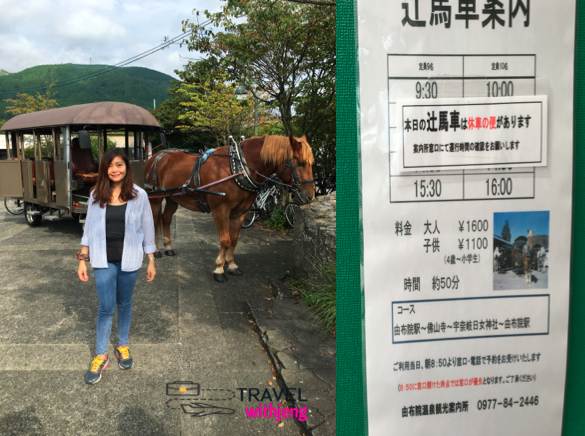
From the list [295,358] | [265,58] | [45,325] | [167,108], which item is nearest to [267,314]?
[295,358]

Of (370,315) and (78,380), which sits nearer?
(370,315)

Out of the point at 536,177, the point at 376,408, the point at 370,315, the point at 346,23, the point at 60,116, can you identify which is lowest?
the point at 376,408

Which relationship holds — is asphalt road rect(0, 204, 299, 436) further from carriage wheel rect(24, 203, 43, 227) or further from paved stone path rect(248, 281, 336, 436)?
carriage wheel rect(24, 203, 43, 227)

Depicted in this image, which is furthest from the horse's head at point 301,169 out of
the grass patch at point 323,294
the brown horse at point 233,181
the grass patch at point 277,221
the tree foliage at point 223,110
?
the tree foliage at point 223,110

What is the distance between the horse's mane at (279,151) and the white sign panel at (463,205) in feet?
14.7

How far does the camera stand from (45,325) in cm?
473

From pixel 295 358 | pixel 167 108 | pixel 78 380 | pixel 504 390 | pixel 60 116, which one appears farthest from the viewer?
pixel 167 108

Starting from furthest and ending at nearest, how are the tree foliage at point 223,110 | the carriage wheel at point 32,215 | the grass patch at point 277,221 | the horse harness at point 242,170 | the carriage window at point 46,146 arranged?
1. the tree foliage at point 223,110
2. the carriage window at point 46,146
3. the carriage wheel at point 32,215
4. the grass patch at point 277,221
5. the horse harness at point 242,170

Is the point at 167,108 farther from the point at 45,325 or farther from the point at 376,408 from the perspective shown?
the point at 376,408

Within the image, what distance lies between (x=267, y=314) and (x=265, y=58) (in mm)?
6524

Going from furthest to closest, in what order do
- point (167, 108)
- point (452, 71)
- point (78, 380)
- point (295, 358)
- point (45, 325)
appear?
point (167, 108) < point (45, 325) < point (295, 358) < point (78, 380) < point (452, 71)

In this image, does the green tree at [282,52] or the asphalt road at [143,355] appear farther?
the green tree at [282,52]

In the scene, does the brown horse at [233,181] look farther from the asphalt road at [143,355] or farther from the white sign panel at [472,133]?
the white sign panel at [472,133]

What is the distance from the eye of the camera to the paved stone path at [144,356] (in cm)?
311
